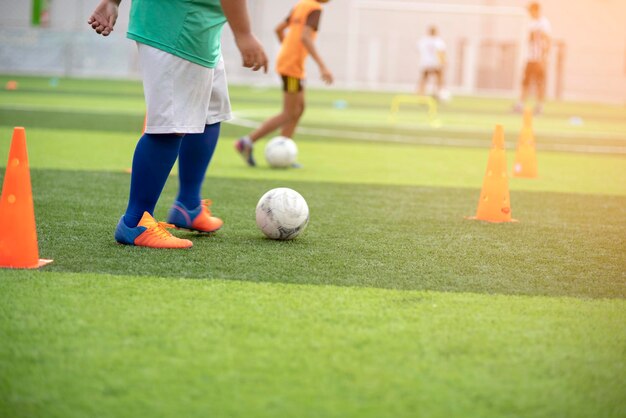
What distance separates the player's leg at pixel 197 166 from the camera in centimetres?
549

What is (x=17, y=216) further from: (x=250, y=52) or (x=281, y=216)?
(x=281, y=216)

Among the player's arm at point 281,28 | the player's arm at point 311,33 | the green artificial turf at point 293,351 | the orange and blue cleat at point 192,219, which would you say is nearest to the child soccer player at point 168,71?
the orange and blue cleat at point 192,219

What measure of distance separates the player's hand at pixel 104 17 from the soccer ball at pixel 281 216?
4.38 ft

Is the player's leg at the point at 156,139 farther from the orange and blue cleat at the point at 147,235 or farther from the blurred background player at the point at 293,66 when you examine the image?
the blurred background player at the point at 293,66

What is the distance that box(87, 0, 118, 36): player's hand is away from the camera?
509 centimetres

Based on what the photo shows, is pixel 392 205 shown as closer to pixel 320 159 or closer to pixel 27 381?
pixel 320 159

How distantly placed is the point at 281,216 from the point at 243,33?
115cm

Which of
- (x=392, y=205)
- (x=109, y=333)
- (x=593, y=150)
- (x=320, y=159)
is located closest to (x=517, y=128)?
(x=593, y=150)

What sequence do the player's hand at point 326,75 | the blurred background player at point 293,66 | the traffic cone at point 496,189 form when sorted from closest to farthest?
the traffic cone at point 496,189 → the player's hand at point 326,75 → the blurred background player at point 293,66

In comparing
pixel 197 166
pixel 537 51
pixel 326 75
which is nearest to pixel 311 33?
pixel 326 75

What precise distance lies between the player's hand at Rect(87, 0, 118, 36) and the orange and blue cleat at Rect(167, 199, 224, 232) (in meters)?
1.10

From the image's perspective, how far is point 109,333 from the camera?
11.0ft

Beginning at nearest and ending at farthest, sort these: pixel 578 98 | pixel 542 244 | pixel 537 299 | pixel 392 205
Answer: pixel 537 299 < pixel 542 244 < pixel 392 205 < pixel 578 98

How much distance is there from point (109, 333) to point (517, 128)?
52.6 feet
